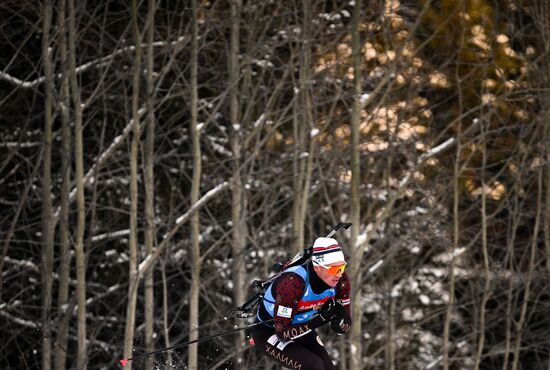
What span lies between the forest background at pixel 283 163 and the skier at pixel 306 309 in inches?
279

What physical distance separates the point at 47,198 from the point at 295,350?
8.32 metres

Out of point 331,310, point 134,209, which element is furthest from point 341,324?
point 134,209

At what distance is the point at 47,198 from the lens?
1688 cm

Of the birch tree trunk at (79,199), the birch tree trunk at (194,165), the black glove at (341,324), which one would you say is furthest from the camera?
the birch tree trunk at (194,165)

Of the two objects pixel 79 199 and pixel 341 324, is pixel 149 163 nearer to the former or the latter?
pixel 79 199

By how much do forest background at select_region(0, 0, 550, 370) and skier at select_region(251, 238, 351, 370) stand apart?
7.10 m

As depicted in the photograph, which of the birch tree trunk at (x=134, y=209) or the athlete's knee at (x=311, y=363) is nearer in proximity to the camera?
the athlete's knee at (x=311, y=363)

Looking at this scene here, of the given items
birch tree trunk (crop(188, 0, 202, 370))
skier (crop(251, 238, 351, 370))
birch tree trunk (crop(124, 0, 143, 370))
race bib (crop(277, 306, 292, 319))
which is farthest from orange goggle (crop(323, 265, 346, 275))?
birch tree trunk (crop(188, 0, 202, 370))

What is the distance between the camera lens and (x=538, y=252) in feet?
79.3

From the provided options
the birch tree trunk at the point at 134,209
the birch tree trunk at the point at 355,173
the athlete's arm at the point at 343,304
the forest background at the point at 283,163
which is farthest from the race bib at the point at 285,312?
the birch tree trunk at the point at 355,173

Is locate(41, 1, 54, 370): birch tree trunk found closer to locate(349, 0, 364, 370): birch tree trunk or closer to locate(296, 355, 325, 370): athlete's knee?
locate(349, 0, 364, 370): birch tree trunk

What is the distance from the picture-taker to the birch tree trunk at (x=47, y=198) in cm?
1608

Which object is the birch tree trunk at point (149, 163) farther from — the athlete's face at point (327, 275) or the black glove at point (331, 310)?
the athlete's face at point (327, 275)

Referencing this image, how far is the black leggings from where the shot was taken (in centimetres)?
929
